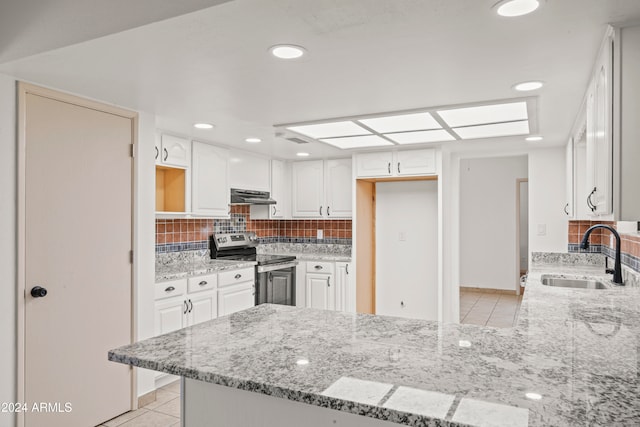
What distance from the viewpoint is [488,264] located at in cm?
750

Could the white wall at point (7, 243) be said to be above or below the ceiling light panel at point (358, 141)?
below

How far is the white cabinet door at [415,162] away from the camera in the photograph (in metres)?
4.61

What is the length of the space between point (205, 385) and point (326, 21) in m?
1.36

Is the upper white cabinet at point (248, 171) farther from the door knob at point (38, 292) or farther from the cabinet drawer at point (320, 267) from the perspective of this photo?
the door knob at point (38, 292)

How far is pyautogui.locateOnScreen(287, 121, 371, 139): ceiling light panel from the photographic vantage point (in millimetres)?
3393

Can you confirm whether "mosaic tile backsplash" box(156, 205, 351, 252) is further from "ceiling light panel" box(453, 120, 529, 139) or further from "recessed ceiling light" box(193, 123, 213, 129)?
"ceiling light panel" box(453, 120, 529, 139)

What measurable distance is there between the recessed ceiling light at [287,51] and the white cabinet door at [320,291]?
137 inches

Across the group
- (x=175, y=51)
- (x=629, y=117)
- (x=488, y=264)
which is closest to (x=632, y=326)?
(x=629, y=117)

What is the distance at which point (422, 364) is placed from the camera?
1282 millimetres

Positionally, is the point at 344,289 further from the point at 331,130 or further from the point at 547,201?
the point at 547,201

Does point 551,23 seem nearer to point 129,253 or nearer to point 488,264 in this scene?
point 129,253

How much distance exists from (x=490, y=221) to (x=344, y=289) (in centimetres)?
367

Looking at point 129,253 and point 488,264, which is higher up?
point 129,253

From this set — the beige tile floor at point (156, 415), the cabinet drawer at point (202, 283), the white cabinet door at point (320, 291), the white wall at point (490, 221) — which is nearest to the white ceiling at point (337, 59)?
the cabinet drawer at point (202, 283)
